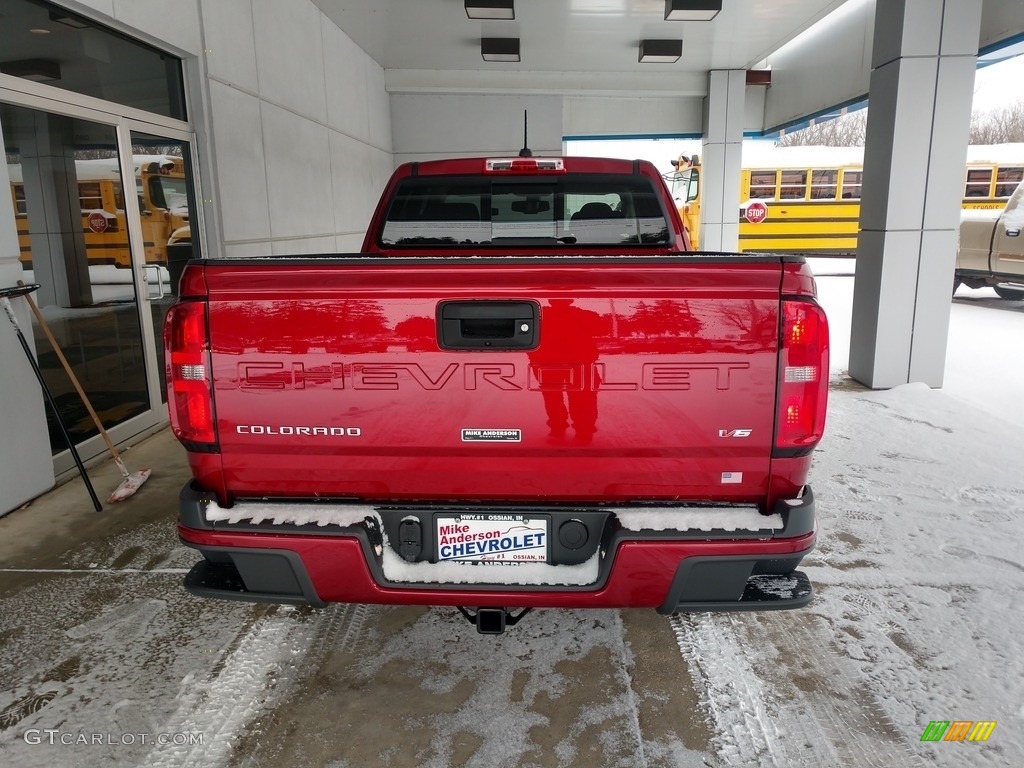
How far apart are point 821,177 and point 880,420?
1701 centimetres

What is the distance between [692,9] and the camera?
9.50 meters

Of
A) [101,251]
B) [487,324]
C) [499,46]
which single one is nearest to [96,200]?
[101,251]

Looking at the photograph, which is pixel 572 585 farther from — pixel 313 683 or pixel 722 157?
pixel 722 157

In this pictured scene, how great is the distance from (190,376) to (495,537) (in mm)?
1033

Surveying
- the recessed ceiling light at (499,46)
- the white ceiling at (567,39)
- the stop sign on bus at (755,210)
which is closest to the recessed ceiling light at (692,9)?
the white ceiling at (567,39)

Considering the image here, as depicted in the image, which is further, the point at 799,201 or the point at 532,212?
the point at 799,201

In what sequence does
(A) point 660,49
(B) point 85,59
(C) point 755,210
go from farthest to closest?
(C) point 755,210 < (A) point 660,49 < (B) point 85,59

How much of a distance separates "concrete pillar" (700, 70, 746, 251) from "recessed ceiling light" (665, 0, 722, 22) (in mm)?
6187

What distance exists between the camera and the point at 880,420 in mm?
6180

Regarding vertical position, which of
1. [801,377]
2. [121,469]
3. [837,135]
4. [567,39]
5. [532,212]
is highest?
[837,135]

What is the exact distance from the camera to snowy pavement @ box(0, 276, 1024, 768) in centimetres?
227

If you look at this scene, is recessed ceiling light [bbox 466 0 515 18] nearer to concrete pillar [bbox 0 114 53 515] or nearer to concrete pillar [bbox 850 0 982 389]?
concrete pillar [bbox 850 0 982 389]

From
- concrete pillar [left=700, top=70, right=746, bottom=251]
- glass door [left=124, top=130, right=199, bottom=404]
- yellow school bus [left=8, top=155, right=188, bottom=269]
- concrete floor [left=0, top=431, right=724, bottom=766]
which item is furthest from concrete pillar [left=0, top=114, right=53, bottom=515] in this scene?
concrete pillar [left=700, top=70, right=746, bottom=251]

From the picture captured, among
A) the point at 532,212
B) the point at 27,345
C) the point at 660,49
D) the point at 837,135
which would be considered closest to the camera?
the point at 532,212
